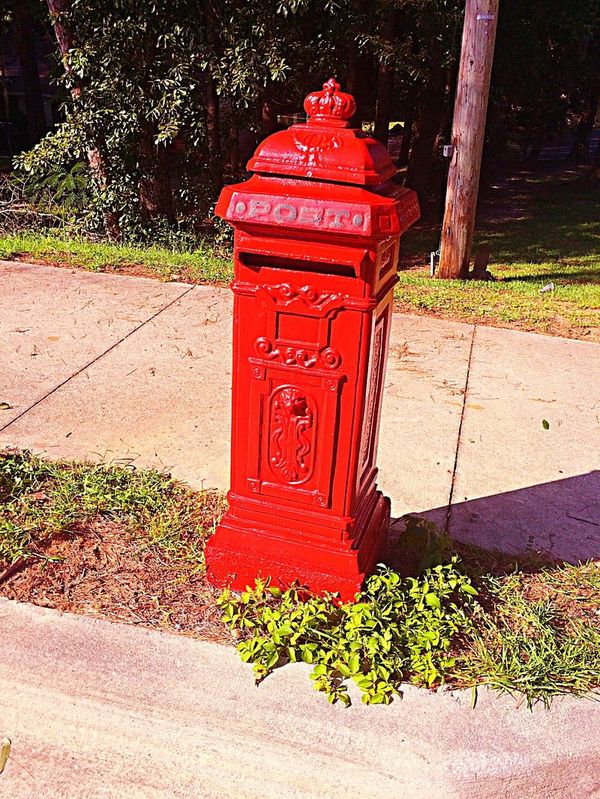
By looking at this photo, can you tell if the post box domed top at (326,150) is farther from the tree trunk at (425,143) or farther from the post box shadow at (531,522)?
the tree trunk at (425,143)

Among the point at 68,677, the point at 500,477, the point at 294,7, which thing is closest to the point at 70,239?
the point at 294,7

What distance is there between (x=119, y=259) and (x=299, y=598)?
205 inches

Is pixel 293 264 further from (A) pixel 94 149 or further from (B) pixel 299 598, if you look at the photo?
(A) pixel 94 149

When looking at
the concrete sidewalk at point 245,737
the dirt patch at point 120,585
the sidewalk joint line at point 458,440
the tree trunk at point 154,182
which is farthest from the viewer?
the tree trunk at point 154,182

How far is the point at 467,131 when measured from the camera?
8.00 m

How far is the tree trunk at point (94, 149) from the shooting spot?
9.26 meters

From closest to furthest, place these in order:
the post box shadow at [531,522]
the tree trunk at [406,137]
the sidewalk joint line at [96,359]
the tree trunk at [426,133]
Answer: the post box shadow at [531,522]
the sidewalk joint line at [96,359]
the tree trunk at [426,133]
the tree trunk at [406,137]

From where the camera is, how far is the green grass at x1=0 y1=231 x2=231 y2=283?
7.07 meters

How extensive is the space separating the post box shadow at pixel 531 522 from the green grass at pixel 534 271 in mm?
2706

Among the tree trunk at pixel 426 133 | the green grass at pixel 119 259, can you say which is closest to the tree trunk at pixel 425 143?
the tree trunk at pixel 426 133

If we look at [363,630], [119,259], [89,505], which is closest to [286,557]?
[363,630]

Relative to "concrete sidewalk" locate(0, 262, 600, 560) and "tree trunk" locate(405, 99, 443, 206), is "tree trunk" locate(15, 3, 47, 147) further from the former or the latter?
"concrete sidewalk" locate(0, 262, 600, 560)

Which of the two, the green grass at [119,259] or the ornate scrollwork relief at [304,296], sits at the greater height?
the ornate scrollwork relief at [304,296]

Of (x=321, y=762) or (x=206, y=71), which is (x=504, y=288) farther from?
(x=321, y=762)
